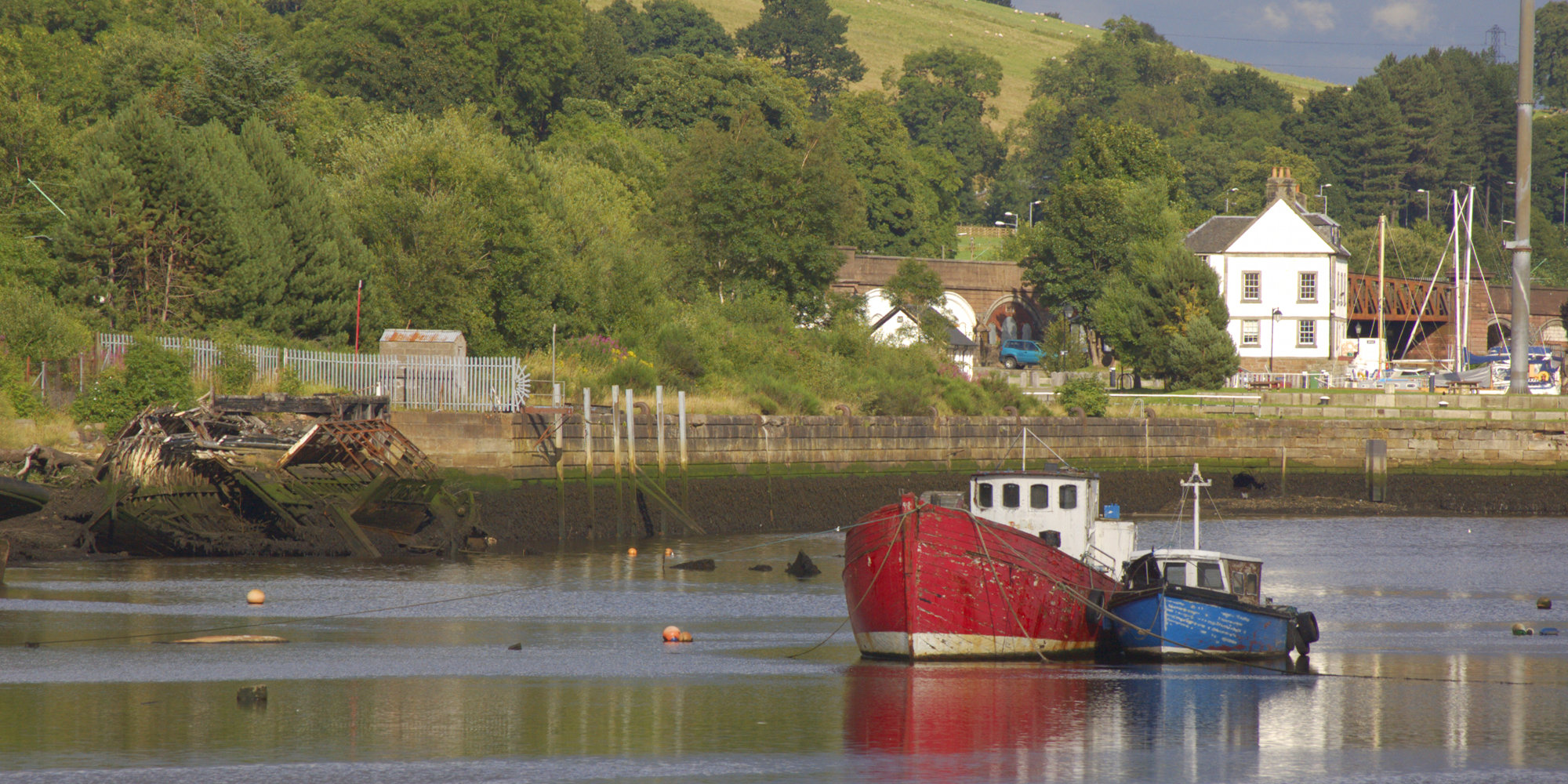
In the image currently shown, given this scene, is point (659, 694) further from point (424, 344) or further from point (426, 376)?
point (424, 344)

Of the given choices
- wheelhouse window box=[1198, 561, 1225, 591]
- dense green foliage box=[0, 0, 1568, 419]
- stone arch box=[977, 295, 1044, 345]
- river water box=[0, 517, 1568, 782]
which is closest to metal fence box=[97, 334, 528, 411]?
dense green foliage box=[0, 0, 1568, 419]

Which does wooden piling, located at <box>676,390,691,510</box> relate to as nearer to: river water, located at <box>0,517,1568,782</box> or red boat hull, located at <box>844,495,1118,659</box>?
river water, located at <box>0,517,1568,782</box>

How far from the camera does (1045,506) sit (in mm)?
24781

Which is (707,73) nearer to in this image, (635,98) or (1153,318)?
(635,98)

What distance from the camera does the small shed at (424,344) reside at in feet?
133

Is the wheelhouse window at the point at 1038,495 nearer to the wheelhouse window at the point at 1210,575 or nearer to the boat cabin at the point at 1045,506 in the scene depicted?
the boat cabin at the point at 1045,506

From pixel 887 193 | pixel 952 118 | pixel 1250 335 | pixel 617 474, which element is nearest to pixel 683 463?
pixel 617 474

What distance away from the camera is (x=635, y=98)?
355ft

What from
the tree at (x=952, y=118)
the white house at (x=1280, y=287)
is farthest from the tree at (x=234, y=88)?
the tree at (x=952, y=118)

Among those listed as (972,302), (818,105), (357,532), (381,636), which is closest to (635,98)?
(972,302)

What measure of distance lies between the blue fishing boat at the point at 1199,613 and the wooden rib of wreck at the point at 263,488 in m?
17.3

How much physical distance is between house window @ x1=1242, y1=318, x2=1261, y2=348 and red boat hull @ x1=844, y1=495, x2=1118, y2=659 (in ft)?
230

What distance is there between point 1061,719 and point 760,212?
4594cm

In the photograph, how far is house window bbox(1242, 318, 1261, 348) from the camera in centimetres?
8938
